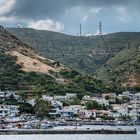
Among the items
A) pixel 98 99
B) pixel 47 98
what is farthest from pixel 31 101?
pixel 98 99

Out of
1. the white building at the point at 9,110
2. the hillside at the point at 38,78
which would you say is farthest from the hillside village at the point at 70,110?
the hillside at the point at 38,78

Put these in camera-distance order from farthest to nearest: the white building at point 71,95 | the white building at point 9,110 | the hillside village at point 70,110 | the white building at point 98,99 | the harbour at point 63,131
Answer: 1. the white building at point 71,95
2. the white building at point 98,99
3. the hillside village at point 70,110
4. the white building at point 9,110
5. the harbour at point 63,131

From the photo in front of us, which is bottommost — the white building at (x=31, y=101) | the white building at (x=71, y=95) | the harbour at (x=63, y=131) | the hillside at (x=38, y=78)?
the harbour at (x=63, y=131)

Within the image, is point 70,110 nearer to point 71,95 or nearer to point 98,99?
point 71,95

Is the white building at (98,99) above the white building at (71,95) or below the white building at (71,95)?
below

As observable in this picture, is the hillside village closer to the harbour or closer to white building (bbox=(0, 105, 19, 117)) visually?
white building (bbox=(0, 105, 19, 117))

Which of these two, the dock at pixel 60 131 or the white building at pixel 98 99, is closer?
the dock at pixel 60 131

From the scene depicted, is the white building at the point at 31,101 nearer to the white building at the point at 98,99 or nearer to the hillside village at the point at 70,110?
the hillside village at the point at 70,110
